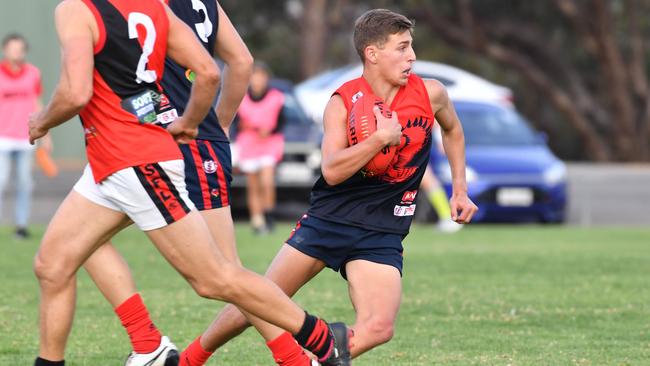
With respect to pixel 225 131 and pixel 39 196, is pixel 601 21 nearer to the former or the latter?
pixel 39 196

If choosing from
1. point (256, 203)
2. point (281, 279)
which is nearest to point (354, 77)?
point (256, 203)

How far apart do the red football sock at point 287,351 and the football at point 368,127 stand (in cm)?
84

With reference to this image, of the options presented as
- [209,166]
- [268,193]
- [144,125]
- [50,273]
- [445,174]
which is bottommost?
[268,193]

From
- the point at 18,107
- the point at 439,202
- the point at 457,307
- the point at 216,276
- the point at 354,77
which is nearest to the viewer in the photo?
the point at 216,276

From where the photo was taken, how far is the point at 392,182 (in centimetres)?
633

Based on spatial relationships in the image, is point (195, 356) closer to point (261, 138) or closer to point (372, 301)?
point (372, 301)

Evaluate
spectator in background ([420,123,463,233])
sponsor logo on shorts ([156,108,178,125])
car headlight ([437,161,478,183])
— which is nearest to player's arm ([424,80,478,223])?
sponsor logo on shorts ([156,108,178,125])

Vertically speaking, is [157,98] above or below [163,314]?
above

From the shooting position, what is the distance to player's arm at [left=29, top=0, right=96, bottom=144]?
18.0ft

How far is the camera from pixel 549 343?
7.80m

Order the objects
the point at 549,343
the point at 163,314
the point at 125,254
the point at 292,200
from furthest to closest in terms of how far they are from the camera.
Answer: the point at 292,200 < the point at 125,254 < the point at 163,314 < the point at 549,343

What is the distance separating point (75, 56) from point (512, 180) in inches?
583

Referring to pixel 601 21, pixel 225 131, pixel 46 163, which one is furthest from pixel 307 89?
pixel 225 131

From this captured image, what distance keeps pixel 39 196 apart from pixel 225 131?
56.0 ft
